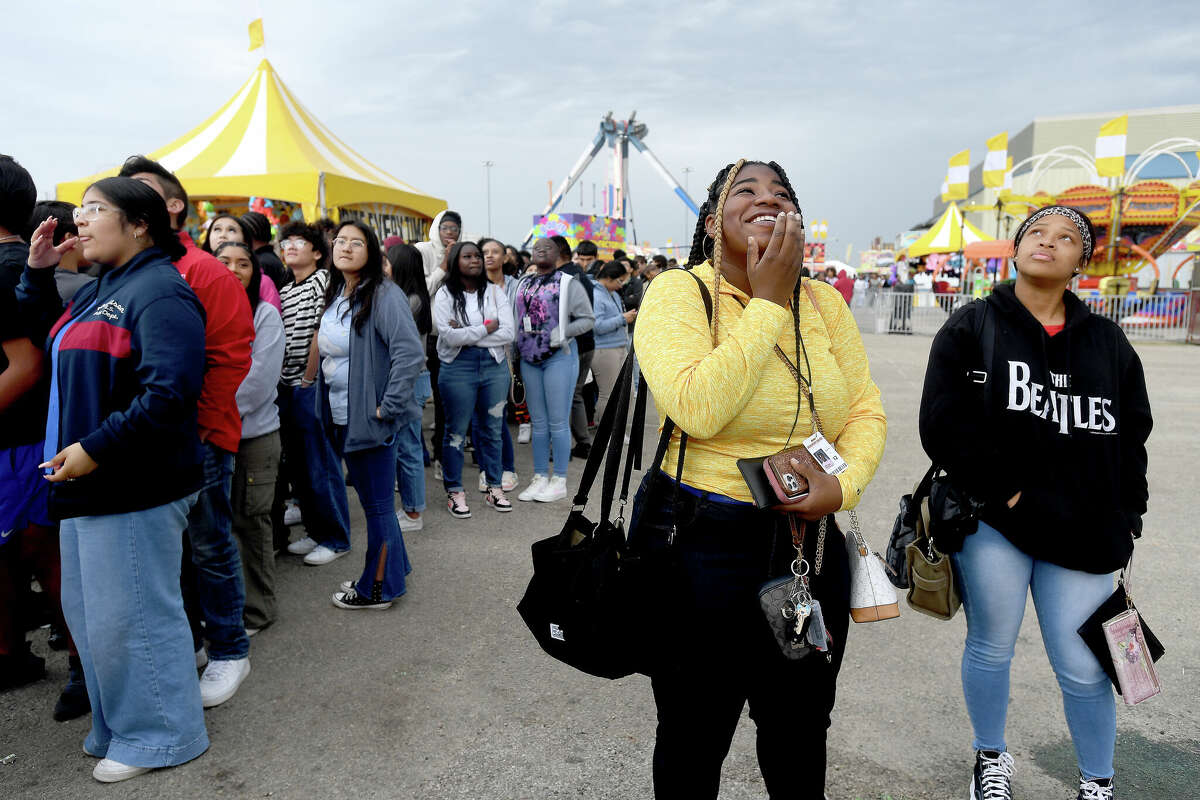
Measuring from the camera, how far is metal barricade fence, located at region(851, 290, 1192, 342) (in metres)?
19.2

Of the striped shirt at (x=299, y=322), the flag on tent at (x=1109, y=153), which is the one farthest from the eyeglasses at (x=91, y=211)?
the flag on tent at (x=1109, y=153)

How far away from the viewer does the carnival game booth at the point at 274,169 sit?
9.05 m

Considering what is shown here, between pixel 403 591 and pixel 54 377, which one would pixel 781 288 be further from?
pixel 403 591

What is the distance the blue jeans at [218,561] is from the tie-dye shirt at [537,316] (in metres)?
2.89

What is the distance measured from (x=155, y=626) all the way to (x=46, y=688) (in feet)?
3.60

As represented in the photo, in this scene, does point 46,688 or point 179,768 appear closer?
point 179,768

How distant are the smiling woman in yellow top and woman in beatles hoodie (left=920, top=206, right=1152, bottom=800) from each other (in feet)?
2.17

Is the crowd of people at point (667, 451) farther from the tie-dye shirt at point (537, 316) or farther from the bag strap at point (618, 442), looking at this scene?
the tie-dye shirt at point (537, 316)

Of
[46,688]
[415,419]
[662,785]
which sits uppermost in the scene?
[415,419]

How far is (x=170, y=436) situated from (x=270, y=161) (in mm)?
7834

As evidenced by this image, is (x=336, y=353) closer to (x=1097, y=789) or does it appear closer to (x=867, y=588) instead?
(x=867, y=588)

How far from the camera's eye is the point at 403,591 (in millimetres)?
3980

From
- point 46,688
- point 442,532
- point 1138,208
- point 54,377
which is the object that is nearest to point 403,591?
point 442,532

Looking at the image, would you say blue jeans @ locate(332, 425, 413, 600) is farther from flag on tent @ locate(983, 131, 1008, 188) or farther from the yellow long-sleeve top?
flag on tent @ locate(983, 131, 1008, 188)
